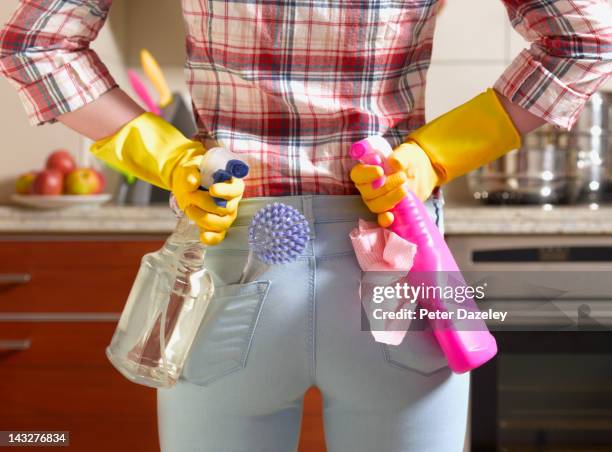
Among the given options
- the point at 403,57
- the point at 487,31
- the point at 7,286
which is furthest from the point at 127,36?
the point at 403,57

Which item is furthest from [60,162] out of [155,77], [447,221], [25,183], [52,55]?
[52,55]

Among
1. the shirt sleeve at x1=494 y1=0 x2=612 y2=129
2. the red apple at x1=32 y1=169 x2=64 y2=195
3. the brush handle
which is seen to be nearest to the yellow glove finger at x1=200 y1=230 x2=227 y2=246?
the shirt sleeve at x1=494 y1=0 x2=612 y2=129

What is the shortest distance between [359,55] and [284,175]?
4.8 inches

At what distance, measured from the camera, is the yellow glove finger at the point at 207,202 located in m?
0.68

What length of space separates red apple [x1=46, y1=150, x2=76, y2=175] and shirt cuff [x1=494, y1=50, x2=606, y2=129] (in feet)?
5.09

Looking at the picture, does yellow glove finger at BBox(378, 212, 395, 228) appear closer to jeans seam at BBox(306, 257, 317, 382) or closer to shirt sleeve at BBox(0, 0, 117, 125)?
jeans seam at BBox(306, 257, 317, 382)

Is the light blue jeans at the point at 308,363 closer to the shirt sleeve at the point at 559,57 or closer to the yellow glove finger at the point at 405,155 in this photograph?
the yellow glove finger at the point at 405,155

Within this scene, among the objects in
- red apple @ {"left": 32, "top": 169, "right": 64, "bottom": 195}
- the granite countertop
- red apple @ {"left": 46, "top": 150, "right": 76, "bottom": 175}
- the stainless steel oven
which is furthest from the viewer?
red apple @ {"left": 46, "top": 150, "right": 76, "bottom": 175}

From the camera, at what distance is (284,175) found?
0.70m

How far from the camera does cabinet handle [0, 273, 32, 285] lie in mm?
1854

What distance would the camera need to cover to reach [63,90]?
2.37ft

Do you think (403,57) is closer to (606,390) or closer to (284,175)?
(284,175)

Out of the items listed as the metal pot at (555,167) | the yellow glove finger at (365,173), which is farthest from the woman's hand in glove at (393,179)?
the metal pot at (555,167)

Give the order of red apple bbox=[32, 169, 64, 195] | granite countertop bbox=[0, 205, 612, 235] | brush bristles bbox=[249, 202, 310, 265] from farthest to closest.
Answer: red apple bbox=[32, 169, 64, 195] < granite countertop bbox=[0, 205, 612, 235] < brush bristles bbox=[249, 202, 310, 265]
